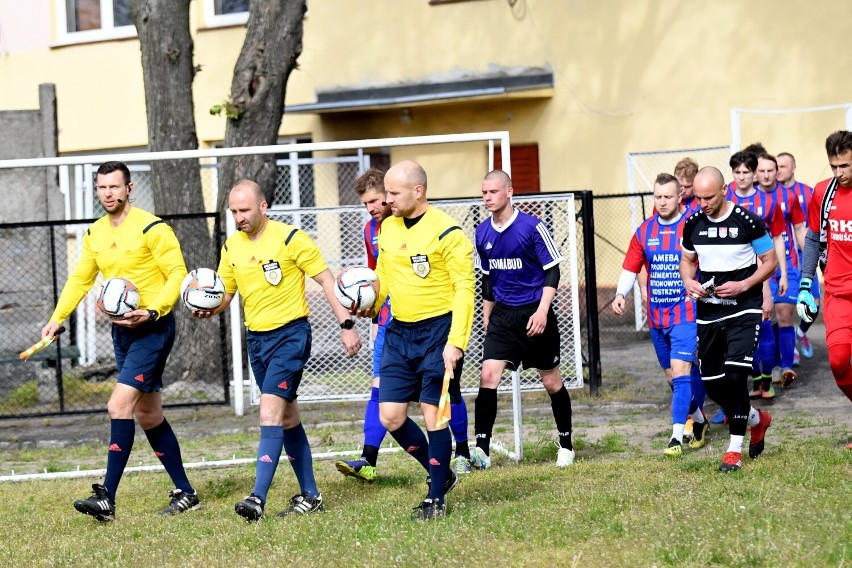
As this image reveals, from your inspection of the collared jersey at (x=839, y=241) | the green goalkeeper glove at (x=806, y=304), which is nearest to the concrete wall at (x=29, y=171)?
the green goalkeeper glove at (x=806, y=304)

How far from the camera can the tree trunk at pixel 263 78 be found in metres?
13.4

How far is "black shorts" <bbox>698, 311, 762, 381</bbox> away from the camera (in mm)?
7949

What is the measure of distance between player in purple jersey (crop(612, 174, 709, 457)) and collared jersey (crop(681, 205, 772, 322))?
2.78ft

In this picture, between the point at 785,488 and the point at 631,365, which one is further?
the point at 631,365

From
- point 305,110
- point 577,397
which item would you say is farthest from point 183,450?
point 305,110

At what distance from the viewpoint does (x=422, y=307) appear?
7129mm

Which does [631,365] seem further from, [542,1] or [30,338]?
[542,1]

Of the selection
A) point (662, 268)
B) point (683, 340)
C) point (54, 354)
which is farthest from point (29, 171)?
point (683, 340)

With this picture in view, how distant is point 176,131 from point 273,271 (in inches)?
258

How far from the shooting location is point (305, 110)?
20766 millimetres

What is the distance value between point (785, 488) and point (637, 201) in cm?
1180

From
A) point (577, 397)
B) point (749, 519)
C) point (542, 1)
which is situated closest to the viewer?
point (749, 519)

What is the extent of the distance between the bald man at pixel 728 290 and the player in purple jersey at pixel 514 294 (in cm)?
98

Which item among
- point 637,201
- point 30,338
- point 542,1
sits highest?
point 542,1
